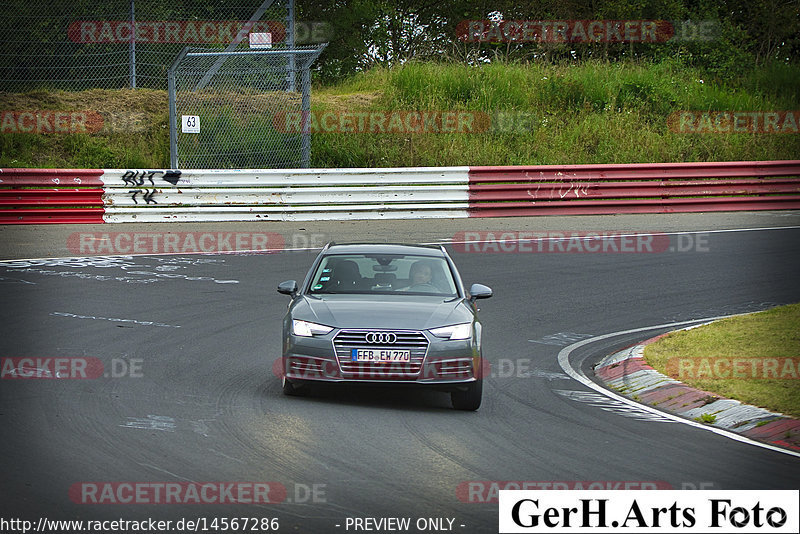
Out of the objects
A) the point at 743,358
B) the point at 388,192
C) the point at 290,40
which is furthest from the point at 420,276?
the point at 290,40

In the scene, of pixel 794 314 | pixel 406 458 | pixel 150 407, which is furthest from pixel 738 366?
pixel 150 407

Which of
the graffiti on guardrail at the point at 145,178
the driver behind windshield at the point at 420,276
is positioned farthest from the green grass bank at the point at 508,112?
the driver behind windshield at the point at 420,276

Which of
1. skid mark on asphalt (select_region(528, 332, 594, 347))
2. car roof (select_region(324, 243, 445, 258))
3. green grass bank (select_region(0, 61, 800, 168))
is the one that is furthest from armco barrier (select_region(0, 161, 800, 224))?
car roof (select_region(324, 243, 445, 258))

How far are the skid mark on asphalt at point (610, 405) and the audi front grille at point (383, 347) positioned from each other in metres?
1.81

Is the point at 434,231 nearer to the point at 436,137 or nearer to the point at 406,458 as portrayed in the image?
the point at 436,137

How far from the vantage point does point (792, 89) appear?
34125 millimetres

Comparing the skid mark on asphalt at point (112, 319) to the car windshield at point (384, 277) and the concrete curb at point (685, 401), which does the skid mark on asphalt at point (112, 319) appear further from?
the concrete curb at point (685, 401)

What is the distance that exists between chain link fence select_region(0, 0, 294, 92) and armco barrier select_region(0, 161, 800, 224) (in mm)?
4186

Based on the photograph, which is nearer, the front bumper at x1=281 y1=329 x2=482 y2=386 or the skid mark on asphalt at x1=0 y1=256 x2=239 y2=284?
the front bumper at x1=281 y1=329 x2=482 y2=386

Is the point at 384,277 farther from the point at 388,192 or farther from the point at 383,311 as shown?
the point at 388,192

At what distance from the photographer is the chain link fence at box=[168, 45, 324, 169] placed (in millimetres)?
24516

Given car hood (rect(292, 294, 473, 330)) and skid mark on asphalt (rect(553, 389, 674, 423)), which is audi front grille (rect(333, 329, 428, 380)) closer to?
car hood (rect(292, 294, 473, 330))

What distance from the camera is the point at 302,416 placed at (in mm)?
8922

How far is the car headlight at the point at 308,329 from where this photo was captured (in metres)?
9.30
